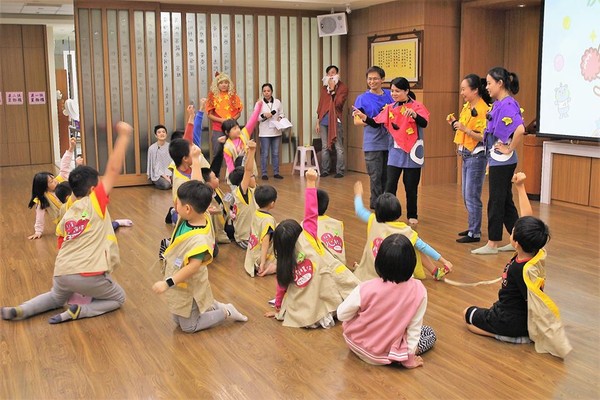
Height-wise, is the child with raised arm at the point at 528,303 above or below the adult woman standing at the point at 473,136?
below

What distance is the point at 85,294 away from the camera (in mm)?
3832

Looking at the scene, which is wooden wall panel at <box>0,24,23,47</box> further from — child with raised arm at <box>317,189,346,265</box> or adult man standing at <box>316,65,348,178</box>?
child with raised arm at <box>317,189,346,265</box>

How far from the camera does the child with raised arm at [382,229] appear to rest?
403 centimetres

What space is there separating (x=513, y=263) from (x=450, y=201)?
4.34 m

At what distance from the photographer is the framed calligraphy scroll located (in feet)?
28.6

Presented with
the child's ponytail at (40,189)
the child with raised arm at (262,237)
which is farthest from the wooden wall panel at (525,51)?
the child's ponytail at (40,189)

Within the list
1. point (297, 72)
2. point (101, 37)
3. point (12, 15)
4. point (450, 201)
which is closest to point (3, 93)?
point (12, 15)

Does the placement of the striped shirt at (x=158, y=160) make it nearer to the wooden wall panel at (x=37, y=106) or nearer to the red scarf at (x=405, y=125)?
the red scarf at (x=405, y=125)

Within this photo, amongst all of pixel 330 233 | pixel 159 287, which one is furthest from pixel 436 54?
pixel 159 287

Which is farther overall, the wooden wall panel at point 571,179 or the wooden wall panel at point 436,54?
the wooden wall panel at point 436,54

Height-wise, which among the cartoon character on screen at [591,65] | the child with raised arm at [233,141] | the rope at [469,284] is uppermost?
the cartoon character on screen at [591,65]

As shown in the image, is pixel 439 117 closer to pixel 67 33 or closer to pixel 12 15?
pixel 12 15

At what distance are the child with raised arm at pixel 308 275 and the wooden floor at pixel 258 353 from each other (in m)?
0.10

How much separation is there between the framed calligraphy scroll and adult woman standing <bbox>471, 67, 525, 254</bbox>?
3598mm
